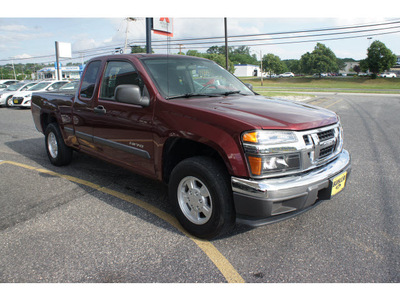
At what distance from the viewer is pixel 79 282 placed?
2297 millimetres

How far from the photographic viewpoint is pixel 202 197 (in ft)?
9.19

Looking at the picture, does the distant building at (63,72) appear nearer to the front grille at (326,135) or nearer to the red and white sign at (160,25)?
the red and white sign at (160,25)

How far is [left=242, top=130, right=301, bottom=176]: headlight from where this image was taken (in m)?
2.45

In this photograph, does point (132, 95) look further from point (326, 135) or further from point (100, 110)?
point (326, 135)

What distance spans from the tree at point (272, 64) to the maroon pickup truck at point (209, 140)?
286 ft

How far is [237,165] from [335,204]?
181 centimetres

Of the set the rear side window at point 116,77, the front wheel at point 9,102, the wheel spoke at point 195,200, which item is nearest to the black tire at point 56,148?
the rear side window at point 116,77

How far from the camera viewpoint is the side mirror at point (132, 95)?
3.14m

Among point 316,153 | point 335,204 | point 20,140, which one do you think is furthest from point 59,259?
point 20,140

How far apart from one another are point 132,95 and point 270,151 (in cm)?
153

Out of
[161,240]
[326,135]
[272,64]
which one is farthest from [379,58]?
[161,240]

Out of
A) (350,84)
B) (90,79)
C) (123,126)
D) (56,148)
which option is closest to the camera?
(123,126)

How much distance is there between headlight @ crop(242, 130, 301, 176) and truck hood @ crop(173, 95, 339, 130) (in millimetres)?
71

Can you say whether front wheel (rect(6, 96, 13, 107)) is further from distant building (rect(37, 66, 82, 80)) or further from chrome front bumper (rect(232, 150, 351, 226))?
distant building (rect(37, 66, 82, 80))
